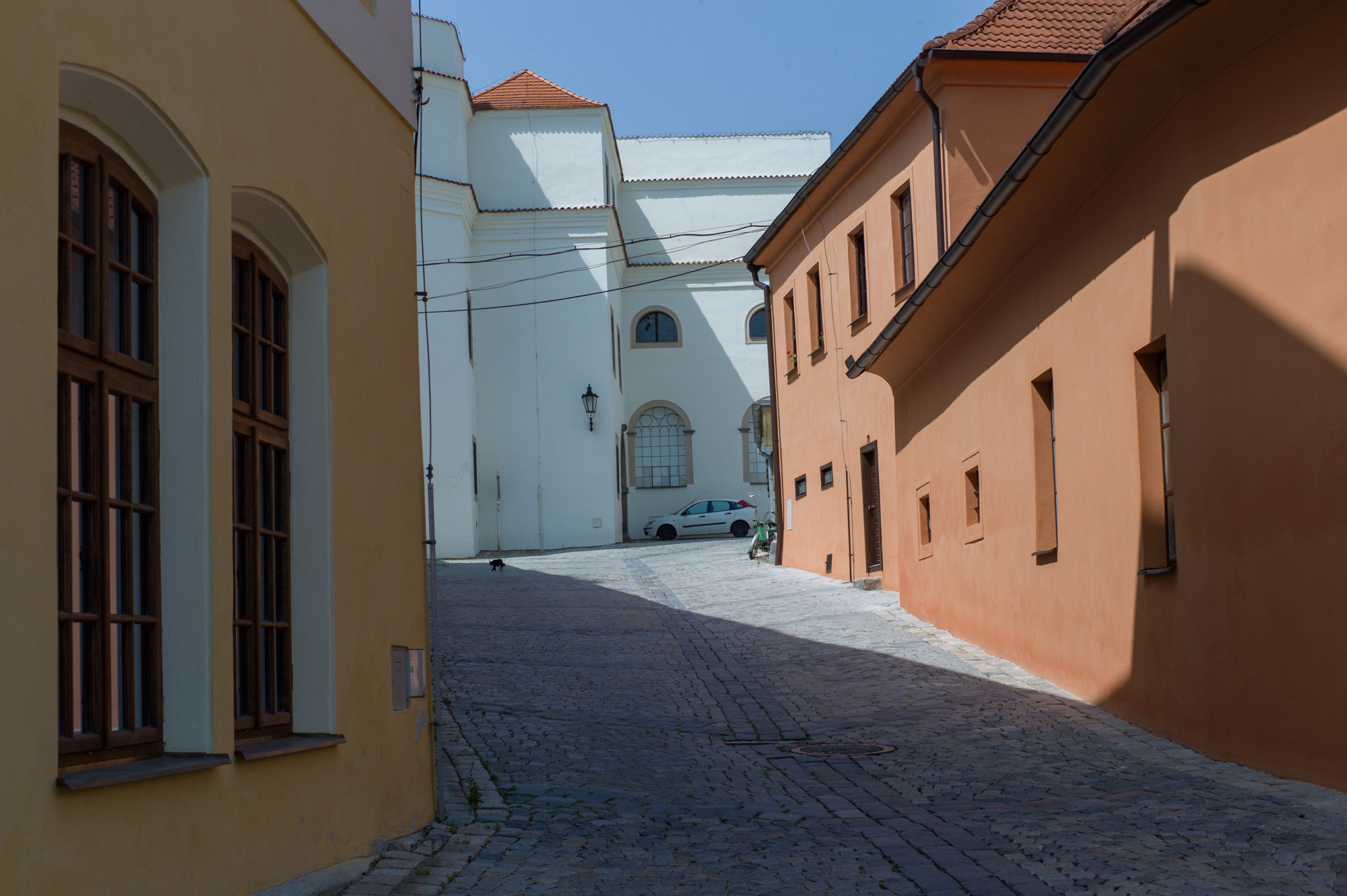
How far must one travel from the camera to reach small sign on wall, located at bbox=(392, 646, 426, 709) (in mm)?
7660

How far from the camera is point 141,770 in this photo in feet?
15.3

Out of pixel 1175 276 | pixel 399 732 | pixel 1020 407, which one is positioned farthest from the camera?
pixel 1020 407

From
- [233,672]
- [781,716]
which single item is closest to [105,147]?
[233,672]

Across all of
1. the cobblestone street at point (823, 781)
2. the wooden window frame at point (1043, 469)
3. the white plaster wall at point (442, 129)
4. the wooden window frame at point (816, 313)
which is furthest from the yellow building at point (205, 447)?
the white plaster wall at point (442, 129)

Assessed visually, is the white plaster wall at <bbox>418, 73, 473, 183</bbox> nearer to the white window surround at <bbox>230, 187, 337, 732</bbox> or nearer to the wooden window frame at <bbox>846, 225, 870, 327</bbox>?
the wooden window frame at <bbox>846, 225, 870, 327</bbox>

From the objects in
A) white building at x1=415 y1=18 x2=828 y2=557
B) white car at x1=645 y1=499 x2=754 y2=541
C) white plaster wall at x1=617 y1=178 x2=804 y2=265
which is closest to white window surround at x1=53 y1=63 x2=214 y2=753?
white building at x1=415 y1=18 x2=828 y2=557

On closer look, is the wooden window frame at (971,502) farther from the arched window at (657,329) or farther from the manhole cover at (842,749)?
the arched window at (657,329)

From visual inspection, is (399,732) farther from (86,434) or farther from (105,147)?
(105,147)

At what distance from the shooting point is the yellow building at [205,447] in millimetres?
4105

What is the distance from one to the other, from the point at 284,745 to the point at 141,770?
1.39 m

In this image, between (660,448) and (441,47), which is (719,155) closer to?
(660,448)

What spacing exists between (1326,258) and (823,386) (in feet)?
52.7

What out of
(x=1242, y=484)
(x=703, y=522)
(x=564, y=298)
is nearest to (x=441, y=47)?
(x=564, y=298)

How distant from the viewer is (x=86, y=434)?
4852mm
